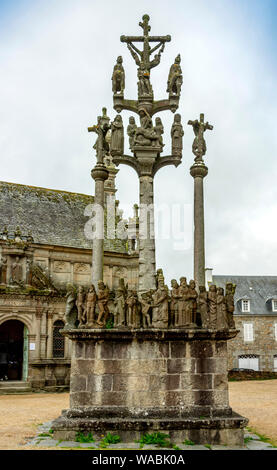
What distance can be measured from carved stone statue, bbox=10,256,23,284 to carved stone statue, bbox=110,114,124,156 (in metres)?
13.5

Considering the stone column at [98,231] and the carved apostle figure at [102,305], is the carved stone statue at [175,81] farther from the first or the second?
the carved apostle figure at [102,305]

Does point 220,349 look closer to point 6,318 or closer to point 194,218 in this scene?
point 194,218

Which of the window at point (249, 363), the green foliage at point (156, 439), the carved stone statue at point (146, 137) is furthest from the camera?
the window at point (249, 363)

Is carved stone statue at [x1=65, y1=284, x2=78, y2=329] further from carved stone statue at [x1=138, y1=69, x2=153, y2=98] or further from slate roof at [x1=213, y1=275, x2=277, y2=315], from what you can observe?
slate roof at [x1=213, y1=275, x2=277, y2=315]

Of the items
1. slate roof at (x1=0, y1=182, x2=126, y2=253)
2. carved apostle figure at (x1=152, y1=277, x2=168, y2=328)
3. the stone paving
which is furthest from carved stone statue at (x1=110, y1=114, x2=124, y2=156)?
slate roof at (x1=0, y1=182, x2=126, y2=253)

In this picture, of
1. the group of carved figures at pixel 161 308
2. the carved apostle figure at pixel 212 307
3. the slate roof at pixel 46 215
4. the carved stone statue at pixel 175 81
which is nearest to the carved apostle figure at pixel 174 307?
the group of carved figures at pixel 161 308

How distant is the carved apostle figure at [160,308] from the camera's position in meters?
9.17

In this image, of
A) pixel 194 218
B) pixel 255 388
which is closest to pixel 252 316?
pixel 255 388

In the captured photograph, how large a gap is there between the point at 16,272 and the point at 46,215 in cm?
418

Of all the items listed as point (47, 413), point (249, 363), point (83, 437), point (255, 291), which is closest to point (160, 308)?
point (83, 437)

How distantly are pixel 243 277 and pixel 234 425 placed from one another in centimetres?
3132

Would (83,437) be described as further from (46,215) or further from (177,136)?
(46,215)

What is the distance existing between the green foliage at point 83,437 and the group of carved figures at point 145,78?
23.1ft

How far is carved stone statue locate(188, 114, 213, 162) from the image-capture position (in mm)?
11312
